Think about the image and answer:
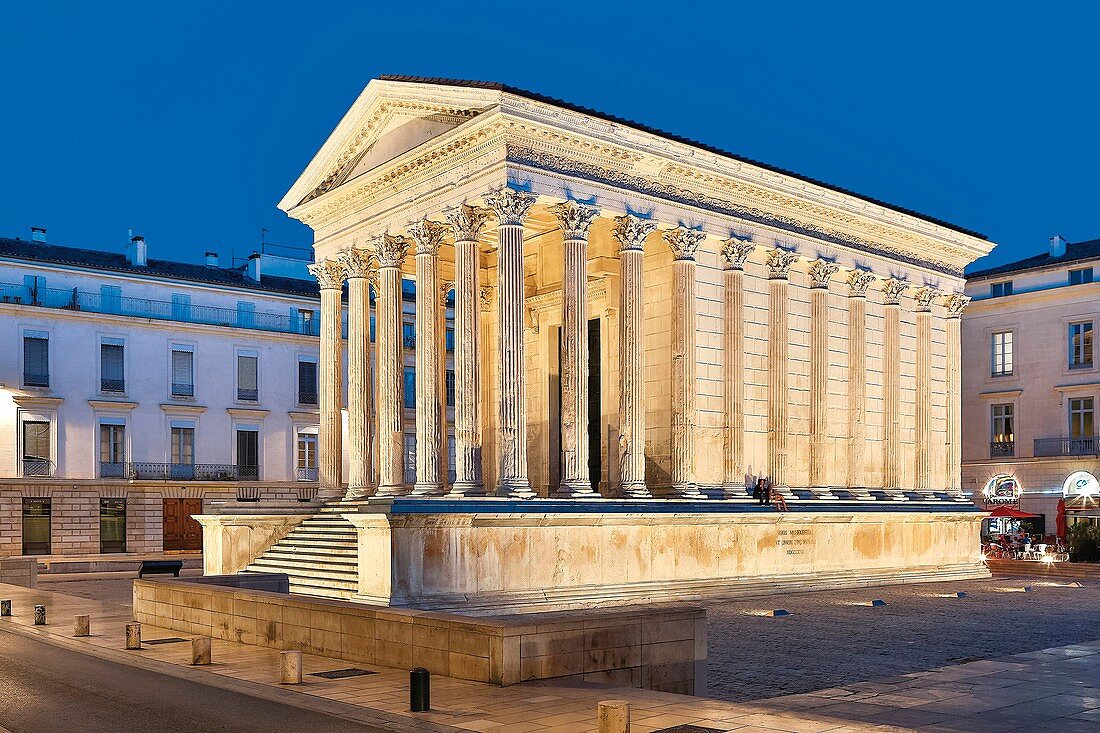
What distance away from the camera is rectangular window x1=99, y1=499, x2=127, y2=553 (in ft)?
174

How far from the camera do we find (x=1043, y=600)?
3117 centimetres

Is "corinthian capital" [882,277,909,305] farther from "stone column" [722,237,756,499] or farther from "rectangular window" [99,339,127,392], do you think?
"rectangular window" [99,339,127,392]

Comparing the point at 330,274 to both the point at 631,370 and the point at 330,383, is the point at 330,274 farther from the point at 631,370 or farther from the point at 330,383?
the point at 631,370

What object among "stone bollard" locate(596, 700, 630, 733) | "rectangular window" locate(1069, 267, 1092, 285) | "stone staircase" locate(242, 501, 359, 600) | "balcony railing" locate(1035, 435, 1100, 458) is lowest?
"stone staircase" locate(242, 501, 359, 600)

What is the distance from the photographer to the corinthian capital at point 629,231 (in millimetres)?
31047

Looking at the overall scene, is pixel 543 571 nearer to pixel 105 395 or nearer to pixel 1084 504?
pixel 105 395

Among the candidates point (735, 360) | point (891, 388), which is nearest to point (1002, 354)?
point (891, 388)

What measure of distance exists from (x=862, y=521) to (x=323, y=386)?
17.6 metres

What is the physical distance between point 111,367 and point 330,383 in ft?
72.6

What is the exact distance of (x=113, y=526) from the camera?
53.3 m

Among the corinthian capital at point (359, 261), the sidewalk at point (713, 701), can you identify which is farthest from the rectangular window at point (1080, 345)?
the sidewalk at point (713, 701)

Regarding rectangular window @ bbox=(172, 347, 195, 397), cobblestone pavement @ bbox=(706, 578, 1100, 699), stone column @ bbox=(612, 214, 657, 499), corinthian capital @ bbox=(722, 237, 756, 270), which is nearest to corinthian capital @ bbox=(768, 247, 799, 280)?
corinthian capital @ bbox=(722, 237, 756, 270)

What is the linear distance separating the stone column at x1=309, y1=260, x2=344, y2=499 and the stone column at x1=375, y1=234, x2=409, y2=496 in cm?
273

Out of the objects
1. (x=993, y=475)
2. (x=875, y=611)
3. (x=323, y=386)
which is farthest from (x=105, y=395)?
(x=993, y=475)
